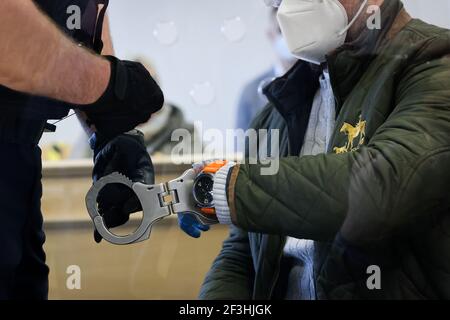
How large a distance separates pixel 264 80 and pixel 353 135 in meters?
0.20

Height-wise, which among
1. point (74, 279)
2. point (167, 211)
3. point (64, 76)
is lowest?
point (74, 279)

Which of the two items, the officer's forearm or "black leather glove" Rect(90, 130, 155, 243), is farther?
"black leather glove" Rect(90, 130, 155, 243)

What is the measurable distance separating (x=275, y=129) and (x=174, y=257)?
0.84ft

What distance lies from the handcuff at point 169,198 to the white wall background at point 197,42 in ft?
0.34

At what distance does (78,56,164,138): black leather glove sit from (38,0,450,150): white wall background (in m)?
0.03

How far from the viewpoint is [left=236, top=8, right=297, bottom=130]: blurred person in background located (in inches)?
39.0

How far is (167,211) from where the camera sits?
896 mm

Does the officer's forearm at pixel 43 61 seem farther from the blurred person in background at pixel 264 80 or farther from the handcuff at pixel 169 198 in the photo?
the blurred person in background at pixel 264 80

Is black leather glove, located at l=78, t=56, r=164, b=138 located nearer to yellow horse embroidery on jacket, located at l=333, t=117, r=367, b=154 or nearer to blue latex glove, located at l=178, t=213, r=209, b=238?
blue latex glove, located at l=178, t=213, r=209, b=238

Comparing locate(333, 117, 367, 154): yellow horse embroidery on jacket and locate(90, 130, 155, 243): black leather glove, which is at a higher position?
locate(333, 117, 367, 154): yellow horse embroidery on jacket

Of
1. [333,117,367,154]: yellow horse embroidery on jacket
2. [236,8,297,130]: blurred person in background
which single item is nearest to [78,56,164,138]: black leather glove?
[236,8,297,130]: blurred person in background

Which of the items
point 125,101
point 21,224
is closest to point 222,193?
point 125,101

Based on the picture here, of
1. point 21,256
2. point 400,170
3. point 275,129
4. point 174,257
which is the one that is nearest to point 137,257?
point 174,257
